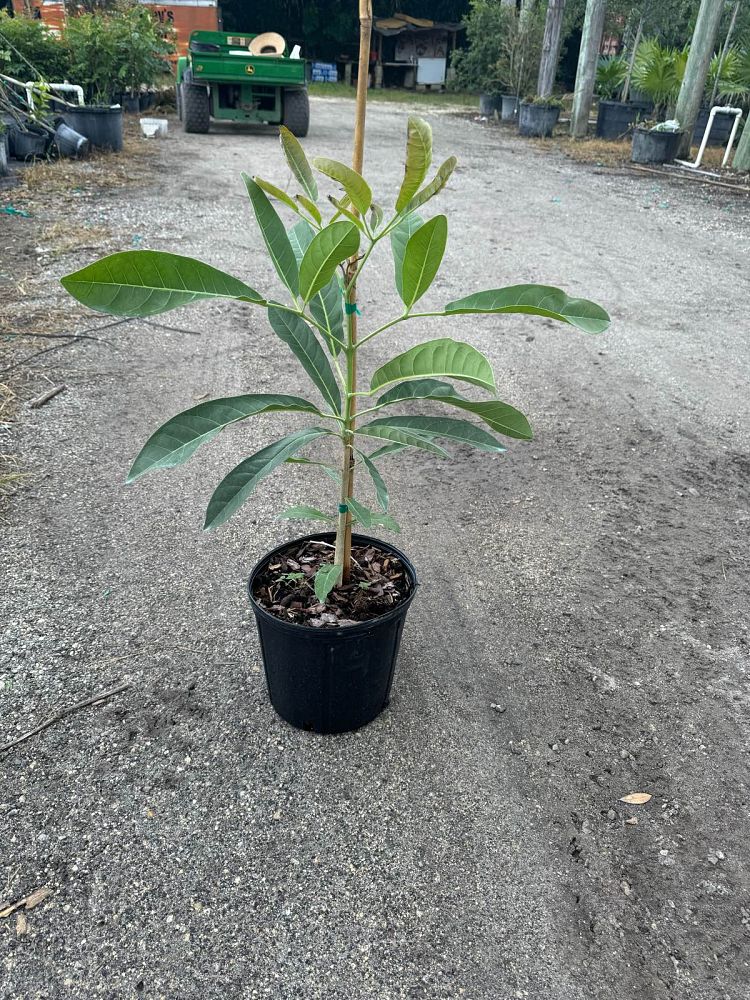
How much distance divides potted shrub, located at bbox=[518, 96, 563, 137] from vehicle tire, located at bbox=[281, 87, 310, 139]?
15.2 ft

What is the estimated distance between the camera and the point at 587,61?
12.3 metres

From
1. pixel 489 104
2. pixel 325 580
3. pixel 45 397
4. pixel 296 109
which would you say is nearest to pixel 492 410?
pixel 325 580

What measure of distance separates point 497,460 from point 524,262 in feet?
10.6

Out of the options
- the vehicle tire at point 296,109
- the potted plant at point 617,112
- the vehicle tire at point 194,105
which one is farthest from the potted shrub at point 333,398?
the potted plant at point 617,112

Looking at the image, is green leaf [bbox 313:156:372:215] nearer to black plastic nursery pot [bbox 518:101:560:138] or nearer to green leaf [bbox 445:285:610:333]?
green leaf [bbox 445:285:610:333]

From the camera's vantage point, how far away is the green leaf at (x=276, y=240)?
149 cm

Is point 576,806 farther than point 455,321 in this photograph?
No

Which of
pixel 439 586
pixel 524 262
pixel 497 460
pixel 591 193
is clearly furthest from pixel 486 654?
pixel 591 193

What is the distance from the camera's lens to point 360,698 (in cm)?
189

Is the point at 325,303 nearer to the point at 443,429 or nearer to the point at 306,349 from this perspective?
the point at 306,349

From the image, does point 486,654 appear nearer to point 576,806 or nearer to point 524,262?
point 576,806

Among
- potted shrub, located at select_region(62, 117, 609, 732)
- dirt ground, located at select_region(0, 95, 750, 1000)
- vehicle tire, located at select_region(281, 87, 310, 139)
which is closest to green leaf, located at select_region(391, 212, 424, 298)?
potted shrub, located at select_region(62, 117, 609, 732)

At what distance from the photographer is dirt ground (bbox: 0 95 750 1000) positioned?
1479mm

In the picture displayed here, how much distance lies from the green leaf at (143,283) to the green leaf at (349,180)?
0.25 meters
